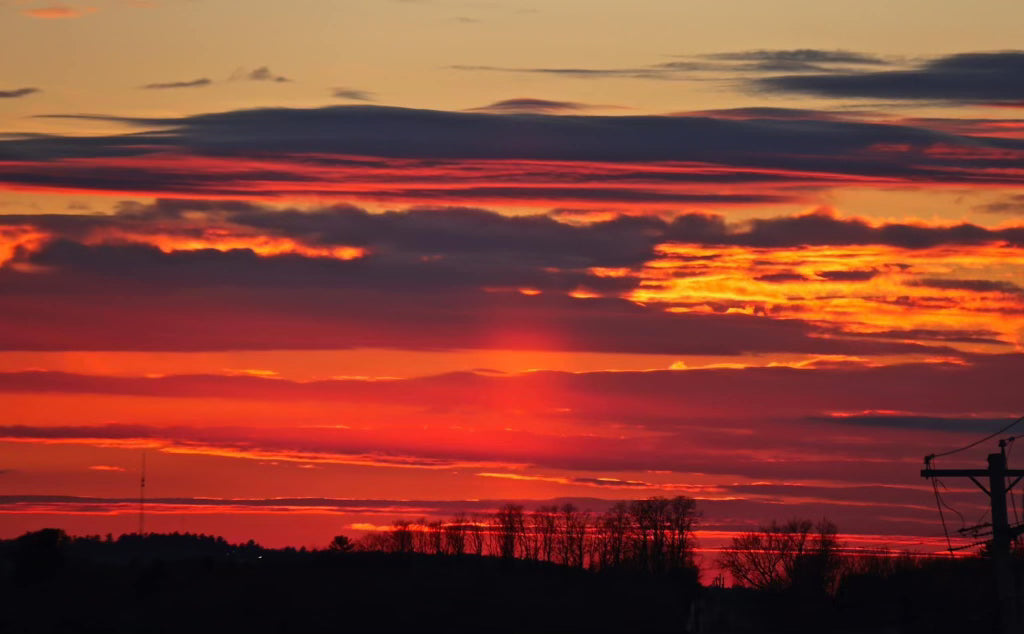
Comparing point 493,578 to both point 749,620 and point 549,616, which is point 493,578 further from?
point 749,620

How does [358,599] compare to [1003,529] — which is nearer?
[1003,529]

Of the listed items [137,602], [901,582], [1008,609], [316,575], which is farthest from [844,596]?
A: [1008,609]

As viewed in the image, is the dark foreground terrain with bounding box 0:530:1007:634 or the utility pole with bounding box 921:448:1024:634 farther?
the dark foreground terrain with bounding box 0:530:1007:634

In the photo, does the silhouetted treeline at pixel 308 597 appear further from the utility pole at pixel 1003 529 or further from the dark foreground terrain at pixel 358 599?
the utility pole at pixel 1003 529

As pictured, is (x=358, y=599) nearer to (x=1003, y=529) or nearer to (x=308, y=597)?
(x=308, y=597)

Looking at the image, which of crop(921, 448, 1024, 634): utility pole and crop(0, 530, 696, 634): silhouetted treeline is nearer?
crop(921, 448, 1024, 634): utility pole

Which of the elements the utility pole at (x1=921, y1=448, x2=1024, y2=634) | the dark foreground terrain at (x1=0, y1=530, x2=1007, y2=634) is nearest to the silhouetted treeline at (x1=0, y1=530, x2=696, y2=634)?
the dark foreground terrain at (x1=0, y1=530, x2=1007, y2=634)

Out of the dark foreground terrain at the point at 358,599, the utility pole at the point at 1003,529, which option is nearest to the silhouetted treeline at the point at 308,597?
the dark foreground terrain at the point at 358,599

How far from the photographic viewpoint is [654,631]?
14412 centimetres

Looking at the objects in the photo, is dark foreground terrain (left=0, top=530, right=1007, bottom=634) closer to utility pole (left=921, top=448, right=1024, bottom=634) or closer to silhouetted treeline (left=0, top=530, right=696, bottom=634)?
silhouetted treeline (left=0, top=530, right=696, bottom=634)

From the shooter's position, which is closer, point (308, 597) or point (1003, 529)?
point (1003, 529)

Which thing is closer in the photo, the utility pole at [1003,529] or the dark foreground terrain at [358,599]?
the utility pole at [1003,529]

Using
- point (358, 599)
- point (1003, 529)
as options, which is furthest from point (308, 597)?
point (1003, 529)

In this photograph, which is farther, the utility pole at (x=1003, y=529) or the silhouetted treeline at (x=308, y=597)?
the silhouetted treeline at (x=308, y=597)
